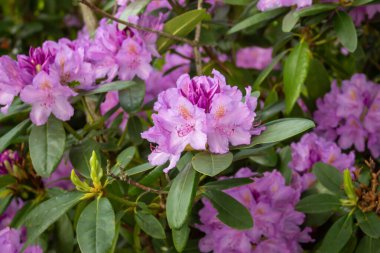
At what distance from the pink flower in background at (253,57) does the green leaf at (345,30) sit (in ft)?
3.32

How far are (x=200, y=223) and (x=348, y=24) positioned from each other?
2.03 ft

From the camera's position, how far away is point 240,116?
114 cm

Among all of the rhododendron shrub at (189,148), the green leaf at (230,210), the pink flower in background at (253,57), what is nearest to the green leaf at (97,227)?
the rhododendron shrub at (189,148)

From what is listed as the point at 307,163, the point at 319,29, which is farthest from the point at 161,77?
the point at 307,163

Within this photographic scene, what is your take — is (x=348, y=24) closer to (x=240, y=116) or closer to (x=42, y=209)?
(x=240, y=116)

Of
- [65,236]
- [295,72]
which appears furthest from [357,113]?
[65,236]

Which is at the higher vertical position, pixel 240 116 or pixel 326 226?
pixel 240 116

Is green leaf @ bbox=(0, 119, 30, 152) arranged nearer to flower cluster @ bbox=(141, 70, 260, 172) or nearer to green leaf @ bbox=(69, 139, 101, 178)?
green leaf @ bbox=(69, 139, 101, 178)

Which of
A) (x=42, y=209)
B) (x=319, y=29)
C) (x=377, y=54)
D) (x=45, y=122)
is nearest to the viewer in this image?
(x=42, y=209)

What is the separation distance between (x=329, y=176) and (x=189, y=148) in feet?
1.51

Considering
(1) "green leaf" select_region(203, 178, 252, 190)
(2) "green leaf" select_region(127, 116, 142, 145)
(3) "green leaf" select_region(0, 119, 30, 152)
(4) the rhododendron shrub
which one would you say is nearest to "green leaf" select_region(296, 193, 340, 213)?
(4) the rhododendron shrub

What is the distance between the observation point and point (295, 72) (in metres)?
1.65

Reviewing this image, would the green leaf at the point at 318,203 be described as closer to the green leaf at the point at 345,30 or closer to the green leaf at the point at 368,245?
the green leaf at the point at 368,245

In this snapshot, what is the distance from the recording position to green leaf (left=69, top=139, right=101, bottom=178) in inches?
56.3
